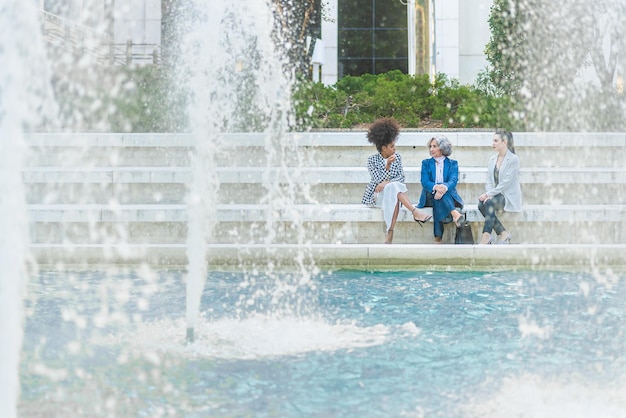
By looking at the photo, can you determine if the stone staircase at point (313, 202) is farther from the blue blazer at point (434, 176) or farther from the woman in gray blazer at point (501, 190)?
the blue blazer at point (434, 176)

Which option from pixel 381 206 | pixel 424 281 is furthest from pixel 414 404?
pixel 381 206

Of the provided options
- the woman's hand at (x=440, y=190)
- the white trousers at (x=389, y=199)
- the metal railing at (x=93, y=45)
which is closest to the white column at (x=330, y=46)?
the metal railing at (x=93, y=45)

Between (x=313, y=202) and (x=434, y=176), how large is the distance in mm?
1518

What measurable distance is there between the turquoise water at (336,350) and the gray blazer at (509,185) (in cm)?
190

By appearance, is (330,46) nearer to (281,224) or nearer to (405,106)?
(405,106)

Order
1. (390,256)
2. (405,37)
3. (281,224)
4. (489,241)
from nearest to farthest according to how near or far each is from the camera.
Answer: (390,256), (489,241), (281,224), (405,37)

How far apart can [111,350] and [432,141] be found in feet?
19.2

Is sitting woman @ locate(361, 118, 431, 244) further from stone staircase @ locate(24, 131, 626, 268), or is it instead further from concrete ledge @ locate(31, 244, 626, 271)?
concrete ledge @ locate(31, 244, 626, 271)

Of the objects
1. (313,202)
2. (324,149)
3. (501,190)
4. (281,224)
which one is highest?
(324,149)

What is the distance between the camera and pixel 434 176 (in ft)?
33.3

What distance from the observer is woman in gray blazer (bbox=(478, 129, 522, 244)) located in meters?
9.55

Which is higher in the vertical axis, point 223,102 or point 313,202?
point 223,102

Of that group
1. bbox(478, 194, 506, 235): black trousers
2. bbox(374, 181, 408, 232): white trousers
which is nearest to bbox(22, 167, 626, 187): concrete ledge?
bbox(374, 181, 408, 232): white trousers

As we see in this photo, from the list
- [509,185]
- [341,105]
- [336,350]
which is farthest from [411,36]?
[336,350]
